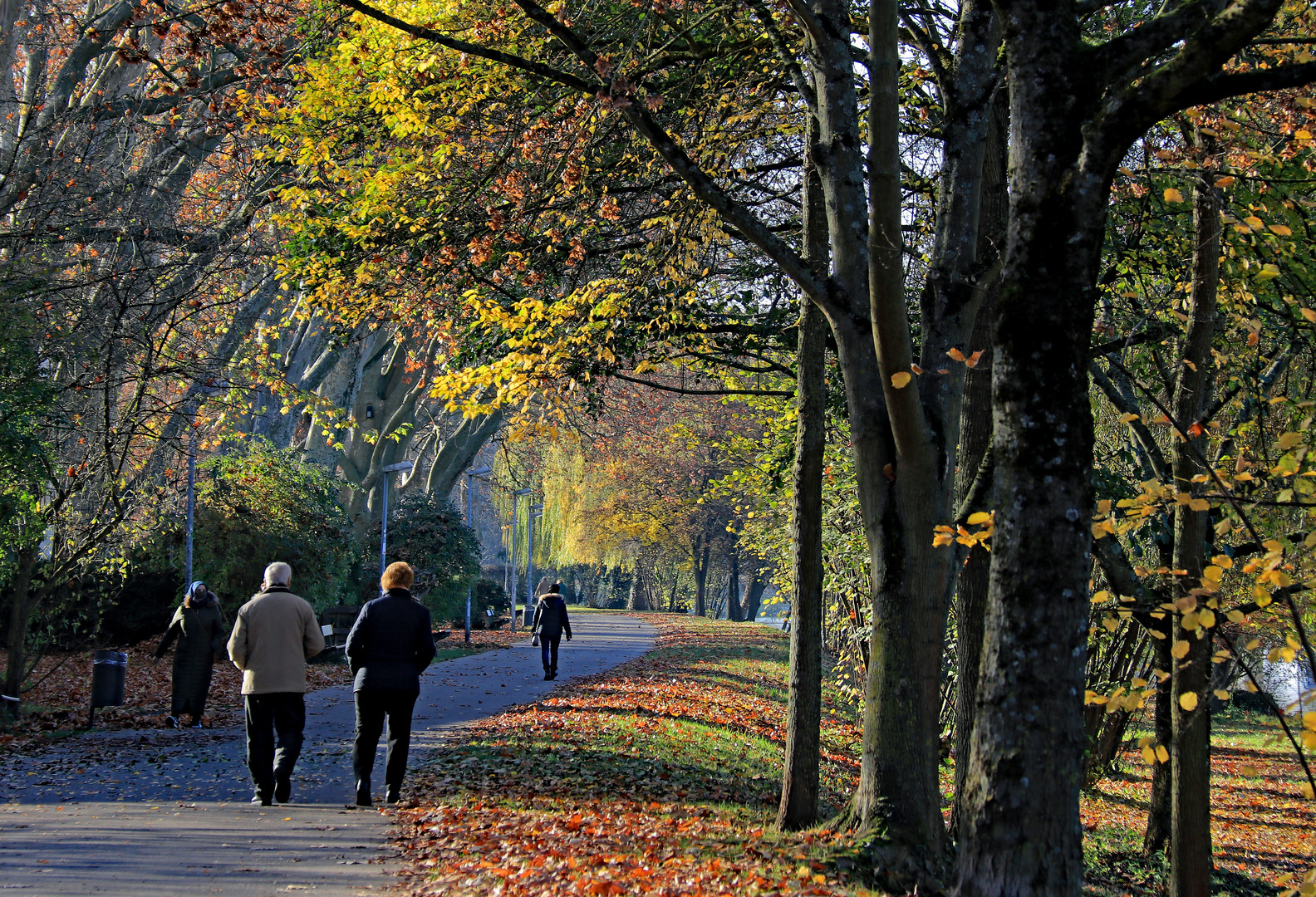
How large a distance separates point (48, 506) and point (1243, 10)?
12604mm

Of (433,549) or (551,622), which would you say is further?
(433,549)

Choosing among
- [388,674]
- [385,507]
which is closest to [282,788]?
[388,674]

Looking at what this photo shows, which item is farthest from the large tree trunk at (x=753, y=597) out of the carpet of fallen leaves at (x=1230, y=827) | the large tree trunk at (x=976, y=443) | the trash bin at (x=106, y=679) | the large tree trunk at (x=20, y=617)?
the large tree trunk at (x=976, y=443)

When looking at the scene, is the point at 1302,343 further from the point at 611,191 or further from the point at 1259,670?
the point at 1259,670

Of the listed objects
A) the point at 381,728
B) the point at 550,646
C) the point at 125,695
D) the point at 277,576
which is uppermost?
the point at 277,576

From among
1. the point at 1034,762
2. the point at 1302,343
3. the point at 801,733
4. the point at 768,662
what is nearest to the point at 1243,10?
the point at 1034,762

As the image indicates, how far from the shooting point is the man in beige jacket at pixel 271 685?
809 centimetres

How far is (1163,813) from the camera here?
1035 cm

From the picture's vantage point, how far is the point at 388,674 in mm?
8086

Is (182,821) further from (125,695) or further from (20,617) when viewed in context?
(125,695)

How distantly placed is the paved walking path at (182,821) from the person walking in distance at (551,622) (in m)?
6.45

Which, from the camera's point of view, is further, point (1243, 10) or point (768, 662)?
point (768, 662)

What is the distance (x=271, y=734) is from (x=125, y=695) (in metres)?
9.75

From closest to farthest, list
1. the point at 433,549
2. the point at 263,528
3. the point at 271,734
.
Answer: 1. the point at 271,734
2. the point at 263,528
3. the point at 433,549
